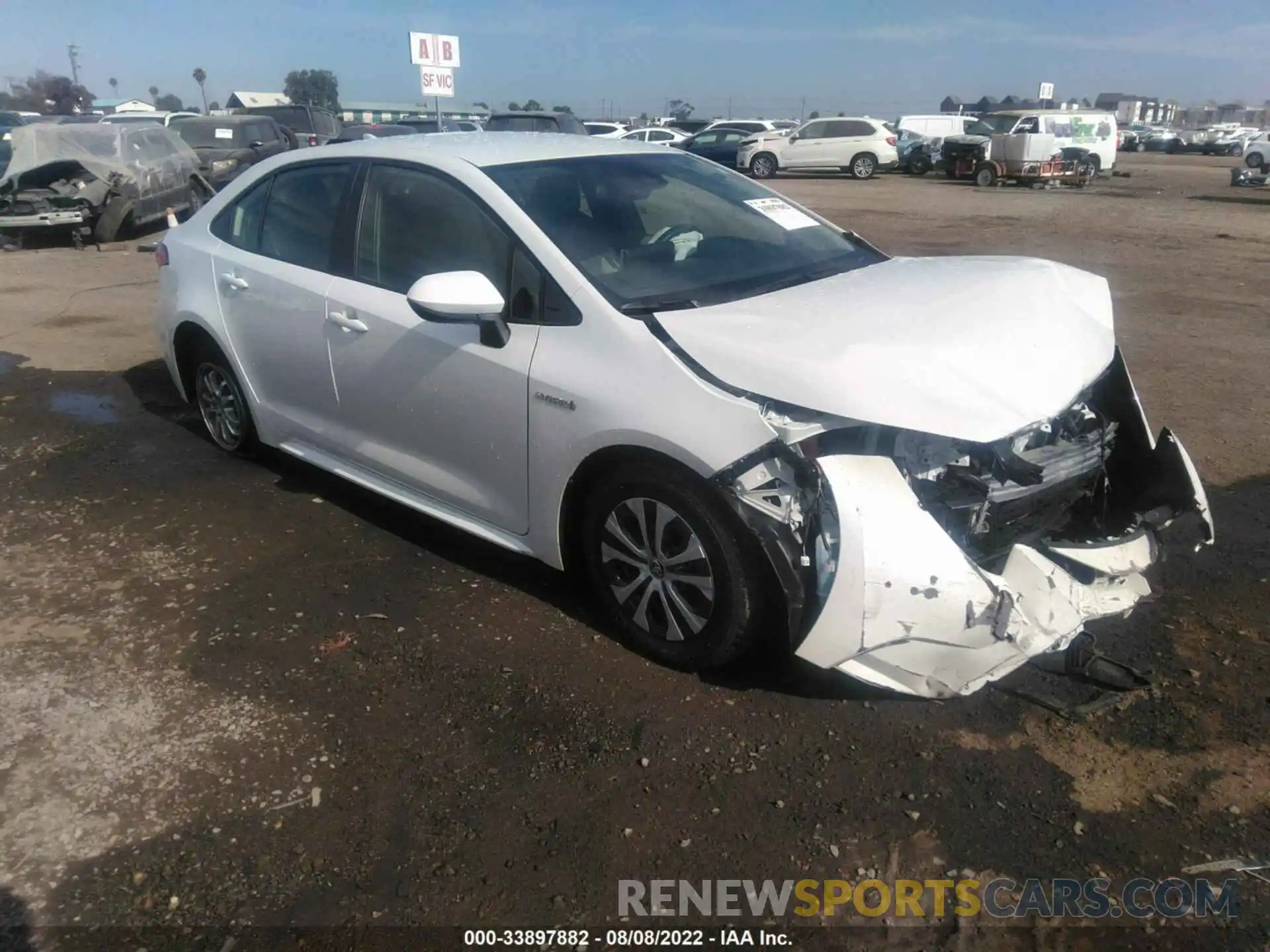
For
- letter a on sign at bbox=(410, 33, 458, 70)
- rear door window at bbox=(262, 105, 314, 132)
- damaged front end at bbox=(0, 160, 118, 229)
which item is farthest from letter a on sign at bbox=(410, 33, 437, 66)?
damaged front end at bbox=(0, 160, 118, 229)

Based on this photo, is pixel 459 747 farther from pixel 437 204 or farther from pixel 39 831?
pixel 437 204

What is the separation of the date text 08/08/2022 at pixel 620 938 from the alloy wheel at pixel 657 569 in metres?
1.02

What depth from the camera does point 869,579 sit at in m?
2.70

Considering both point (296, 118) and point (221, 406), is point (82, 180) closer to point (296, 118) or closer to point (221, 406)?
point (296, 118)

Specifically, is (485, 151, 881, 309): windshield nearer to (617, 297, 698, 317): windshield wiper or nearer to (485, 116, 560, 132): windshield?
(617, 297, 698, 317): windshield wiper

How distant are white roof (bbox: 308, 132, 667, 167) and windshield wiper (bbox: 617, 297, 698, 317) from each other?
98 cm

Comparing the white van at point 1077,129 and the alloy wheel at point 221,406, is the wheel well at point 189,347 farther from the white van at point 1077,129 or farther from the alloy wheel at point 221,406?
the white van at point 1077,129

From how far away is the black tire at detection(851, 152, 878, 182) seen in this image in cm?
2814

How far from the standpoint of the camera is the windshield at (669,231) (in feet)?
11.3

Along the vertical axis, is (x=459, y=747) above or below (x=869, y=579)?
below

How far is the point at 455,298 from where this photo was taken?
3234mm

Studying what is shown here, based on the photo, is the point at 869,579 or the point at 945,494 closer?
the point at 869,579

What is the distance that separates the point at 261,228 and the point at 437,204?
4.42 ft

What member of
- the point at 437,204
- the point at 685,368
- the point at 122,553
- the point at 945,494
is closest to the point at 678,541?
the point at 685,368
